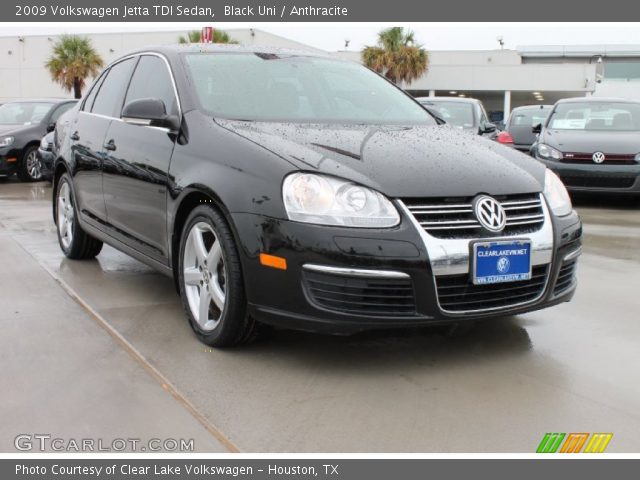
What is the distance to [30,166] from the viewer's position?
489 inches

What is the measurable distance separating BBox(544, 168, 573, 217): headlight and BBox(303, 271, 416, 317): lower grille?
963 millimetres

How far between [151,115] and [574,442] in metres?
2.61

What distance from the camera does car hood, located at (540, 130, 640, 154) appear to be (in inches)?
352

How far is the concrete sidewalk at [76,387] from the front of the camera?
2705mm

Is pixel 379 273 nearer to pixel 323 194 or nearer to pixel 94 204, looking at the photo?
pixel 323 194

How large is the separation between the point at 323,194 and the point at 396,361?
0.89 meters

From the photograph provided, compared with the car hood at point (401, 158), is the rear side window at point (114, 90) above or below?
above

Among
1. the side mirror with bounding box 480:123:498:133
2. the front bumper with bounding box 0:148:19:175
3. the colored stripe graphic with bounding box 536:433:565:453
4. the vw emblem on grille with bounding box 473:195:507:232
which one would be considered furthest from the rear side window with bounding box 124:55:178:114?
the front bumper with bounding box 0:148:19:175

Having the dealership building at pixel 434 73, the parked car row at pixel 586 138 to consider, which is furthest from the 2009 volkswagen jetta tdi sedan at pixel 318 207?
the dealership building at pixel 434 73

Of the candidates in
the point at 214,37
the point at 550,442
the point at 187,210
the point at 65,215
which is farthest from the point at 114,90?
the point at 214,37

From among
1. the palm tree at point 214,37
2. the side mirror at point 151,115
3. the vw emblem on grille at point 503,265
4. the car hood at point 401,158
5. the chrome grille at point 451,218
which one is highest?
the palm tree at point 214,37

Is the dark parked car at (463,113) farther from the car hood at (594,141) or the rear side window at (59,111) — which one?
the rear side window at (59,111)

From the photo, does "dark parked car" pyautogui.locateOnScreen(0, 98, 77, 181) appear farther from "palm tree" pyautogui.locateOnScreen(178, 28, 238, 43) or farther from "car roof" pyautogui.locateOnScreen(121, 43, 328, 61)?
"palm tree" pyautogui.locateOnScreen(178, 28, 238, 43)

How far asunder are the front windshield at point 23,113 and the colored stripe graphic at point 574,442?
1189 centimetres
